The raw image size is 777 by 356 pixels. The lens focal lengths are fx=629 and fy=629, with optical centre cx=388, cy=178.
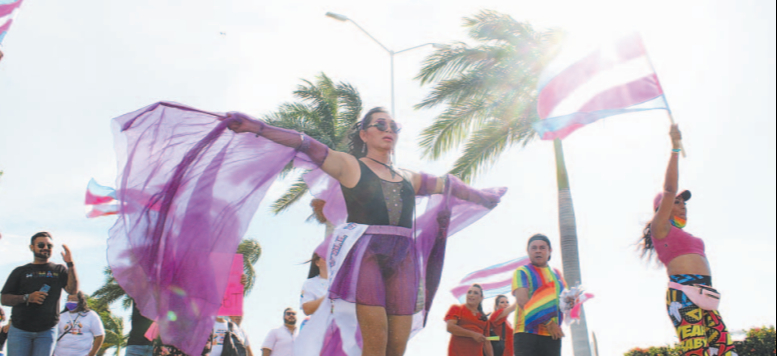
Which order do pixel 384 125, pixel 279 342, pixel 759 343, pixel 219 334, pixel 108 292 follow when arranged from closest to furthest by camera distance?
pixel 384 125 → pixel 219 334 → pixel 279 342 → pixel 759 343 → pixel 108 292

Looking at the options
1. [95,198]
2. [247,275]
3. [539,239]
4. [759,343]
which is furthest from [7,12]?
[247,275]

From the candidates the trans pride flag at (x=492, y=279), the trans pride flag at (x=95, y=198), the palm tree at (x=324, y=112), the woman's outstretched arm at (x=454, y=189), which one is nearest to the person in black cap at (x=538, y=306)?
the woman's outstretched arm at (x=454, y=189)

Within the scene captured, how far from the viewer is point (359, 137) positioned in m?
4.12

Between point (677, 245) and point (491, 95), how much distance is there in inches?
407

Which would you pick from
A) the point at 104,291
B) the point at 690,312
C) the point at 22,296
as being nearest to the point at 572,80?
the point at 690,312

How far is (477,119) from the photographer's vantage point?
1500 cm

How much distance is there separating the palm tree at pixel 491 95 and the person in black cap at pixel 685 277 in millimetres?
9602

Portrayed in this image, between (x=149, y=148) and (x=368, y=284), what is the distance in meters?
1.52

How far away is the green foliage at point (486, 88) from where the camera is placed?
14328mm

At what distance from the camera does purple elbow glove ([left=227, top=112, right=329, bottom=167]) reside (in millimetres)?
3444

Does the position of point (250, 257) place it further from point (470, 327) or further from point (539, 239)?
point (539, 239)

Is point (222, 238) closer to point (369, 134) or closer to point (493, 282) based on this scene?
point (369, 134)

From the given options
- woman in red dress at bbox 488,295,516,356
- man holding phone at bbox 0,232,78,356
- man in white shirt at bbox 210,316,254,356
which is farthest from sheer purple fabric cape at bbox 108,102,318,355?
woman in red dress at bbox 488,295,516,356

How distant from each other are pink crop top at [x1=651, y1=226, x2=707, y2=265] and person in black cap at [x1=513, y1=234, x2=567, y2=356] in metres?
1.06
